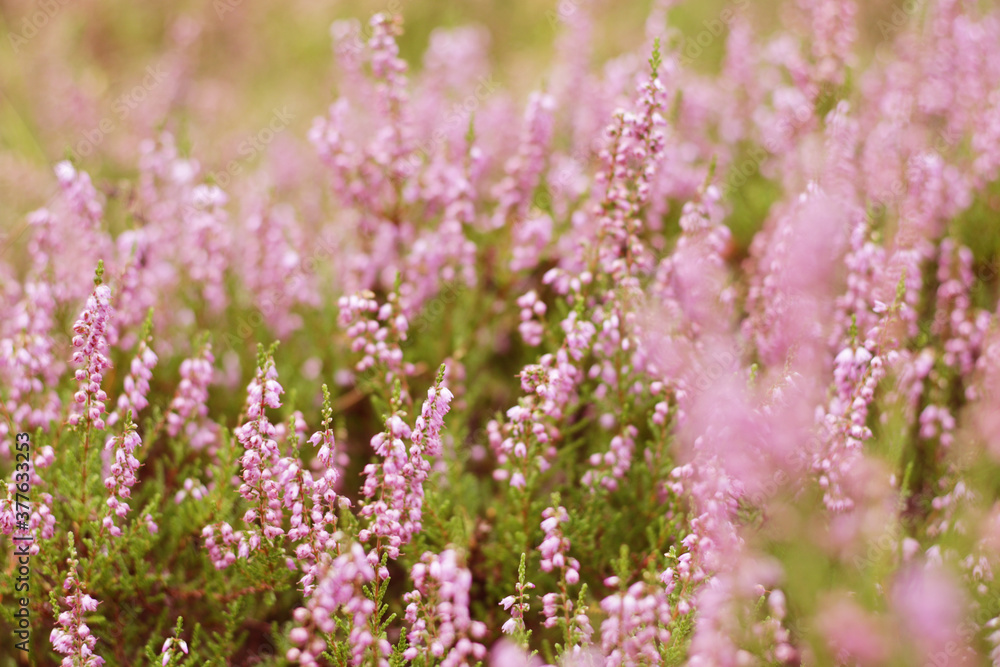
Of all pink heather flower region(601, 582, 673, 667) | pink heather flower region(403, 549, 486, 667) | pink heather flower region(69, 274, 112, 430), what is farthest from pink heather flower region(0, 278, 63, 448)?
pink heather flower region(601, 582, 673, 667)

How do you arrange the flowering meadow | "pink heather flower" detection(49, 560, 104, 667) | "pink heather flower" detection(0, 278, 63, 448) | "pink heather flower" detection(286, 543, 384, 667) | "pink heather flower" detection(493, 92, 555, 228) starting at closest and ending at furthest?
1. "pink heather flower" detection(286, 543, 384, 667)
2. "pink heather flower" detection(49, 560, 104, 667)
3. the flowering meadow
4. "pink heather flower" detection(0, 278, 63, 448)
5. "pink heather flower" detection(493, 92, 555, 228)

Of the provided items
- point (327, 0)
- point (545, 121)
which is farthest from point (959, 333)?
point (327, 0)

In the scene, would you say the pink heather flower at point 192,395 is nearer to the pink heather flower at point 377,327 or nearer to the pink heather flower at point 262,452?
the pink heather flower at point 377,327

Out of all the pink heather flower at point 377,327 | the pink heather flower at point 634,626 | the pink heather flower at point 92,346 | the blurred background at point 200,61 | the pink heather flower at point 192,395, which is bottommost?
the pink heather flower at point 634,626

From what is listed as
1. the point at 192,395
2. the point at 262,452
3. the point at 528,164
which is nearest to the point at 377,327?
the point at 192,395

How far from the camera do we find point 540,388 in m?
2.70

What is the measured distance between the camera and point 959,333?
3.78 metres

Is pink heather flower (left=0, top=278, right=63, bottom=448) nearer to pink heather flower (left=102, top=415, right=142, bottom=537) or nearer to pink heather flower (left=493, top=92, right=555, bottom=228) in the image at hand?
pink heather flower (left=102, top=415, right=142, bottom=537)

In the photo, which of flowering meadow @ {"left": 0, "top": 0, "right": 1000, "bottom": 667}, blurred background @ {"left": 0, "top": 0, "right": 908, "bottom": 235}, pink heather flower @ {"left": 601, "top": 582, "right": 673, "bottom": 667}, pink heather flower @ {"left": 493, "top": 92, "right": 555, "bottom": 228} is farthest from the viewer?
blurred background @ {"left": 0, "top": 0, "right": 908, "bottom": 235}

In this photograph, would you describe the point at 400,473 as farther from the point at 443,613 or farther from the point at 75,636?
the point at 75,636

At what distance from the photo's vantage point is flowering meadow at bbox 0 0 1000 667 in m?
2.45

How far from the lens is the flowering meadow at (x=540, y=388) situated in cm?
245

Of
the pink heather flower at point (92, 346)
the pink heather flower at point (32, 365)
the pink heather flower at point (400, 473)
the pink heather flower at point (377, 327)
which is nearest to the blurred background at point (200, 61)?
the pink heather flower at point (32, 365)

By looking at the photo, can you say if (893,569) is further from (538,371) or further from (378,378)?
(378,378)
